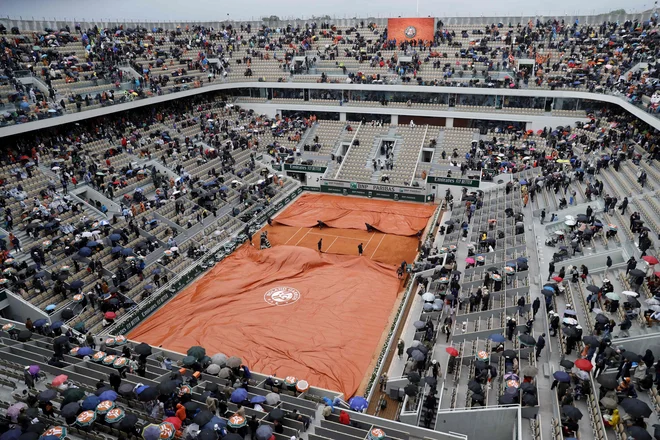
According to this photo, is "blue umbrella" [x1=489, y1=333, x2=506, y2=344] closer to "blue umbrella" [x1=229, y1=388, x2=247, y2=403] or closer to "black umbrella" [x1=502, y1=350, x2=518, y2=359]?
"black umbrella" [x1=502, y1=350, x2=518, y2=359]

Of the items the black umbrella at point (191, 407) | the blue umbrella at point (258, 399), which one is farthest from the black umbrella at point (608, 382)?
the black umbrella at point (191, 407)

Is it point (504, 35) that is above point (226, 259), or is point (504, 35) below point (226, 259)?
above

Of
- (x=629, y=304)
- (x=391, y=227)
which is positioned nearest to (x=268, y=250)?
(x=391, y=227)

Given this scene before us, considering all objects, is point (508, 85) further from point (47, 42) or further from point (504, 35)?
point (47, 42)

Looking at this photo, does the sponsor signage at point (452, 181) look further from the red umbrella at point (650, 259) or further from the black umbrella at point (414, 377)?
the black umbrella at point (414, 377)

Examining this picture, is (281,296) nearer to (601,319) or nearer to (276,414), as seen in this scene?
(276,414)

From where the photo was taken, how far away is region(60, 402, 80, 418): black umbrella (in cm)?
1495

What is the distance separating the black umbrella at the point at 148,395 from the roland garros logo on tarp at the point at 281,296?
444 inches

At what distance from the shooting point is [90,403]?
604 inches

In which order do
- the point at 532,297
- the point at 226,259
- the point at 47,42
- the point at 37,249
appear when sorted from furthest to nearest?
the point at 47,42 < the point at 226,259 < the point at 37,249 < the point at 532,297

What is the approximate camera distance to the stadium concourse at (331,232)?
17.4 metres

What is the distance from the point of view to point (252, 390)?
60.6 feet

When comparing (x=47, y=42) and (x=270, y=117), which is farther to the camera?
(x=270, y=117)

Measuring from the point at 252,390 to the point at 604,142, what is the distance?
35.8 metres
